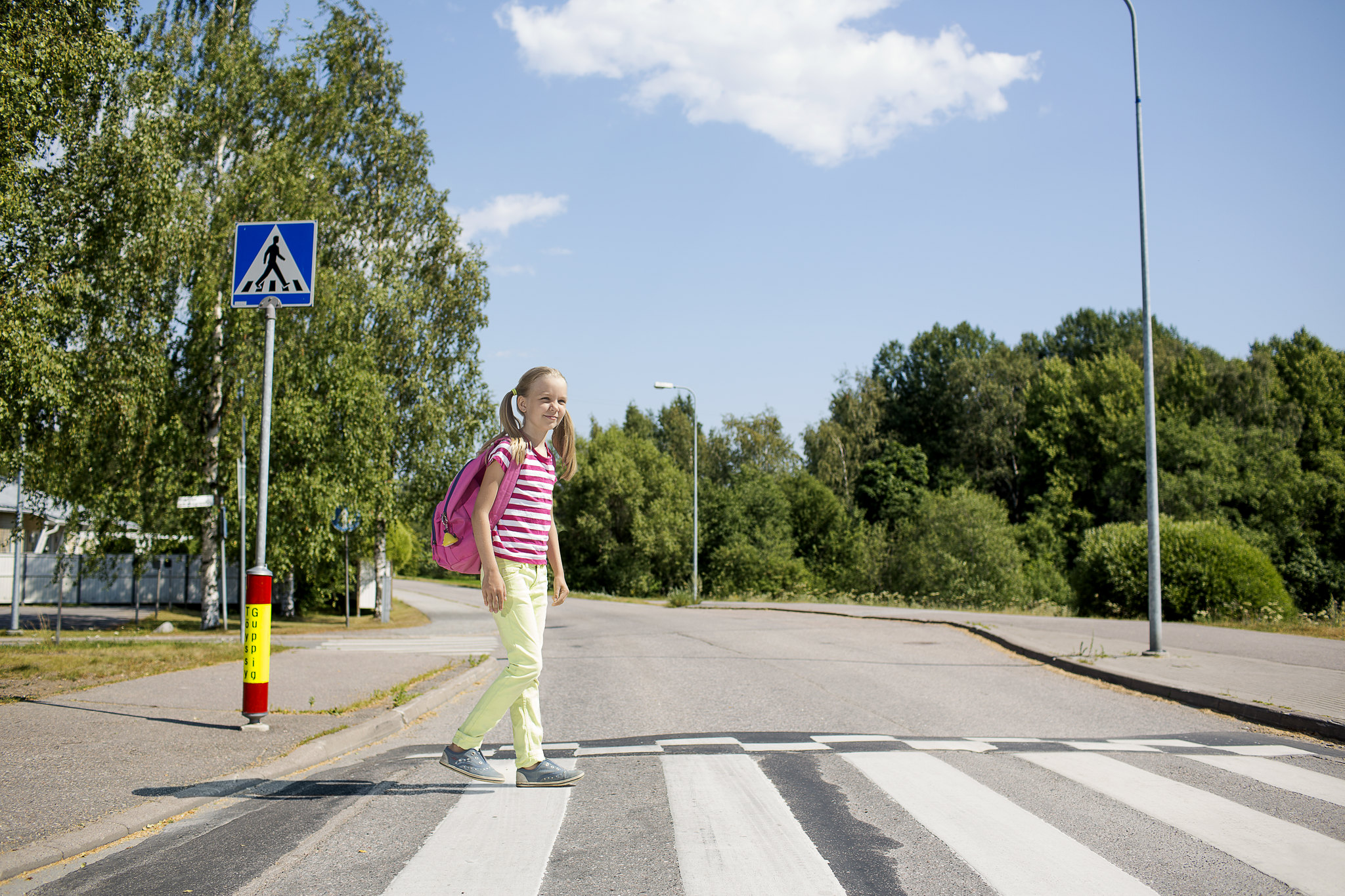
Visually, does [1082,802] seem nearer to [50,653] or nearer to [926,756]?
[926,756]

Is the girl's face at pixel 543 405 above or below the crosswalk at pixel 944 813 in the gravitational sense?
above

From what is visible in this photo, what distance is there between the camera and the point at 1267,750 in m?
6.14

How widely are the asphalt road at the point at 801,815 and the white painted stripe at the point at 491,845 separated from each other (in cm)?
1

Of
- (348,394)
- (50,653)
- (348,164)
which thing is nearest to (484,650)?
(50,653)

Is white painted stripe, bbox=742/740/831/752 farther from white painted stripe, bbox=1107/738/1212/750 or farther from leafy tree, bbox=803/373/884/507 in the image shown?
leafy tree, bbox=803/373/884/507

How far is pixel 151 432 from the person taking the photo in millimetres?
18250

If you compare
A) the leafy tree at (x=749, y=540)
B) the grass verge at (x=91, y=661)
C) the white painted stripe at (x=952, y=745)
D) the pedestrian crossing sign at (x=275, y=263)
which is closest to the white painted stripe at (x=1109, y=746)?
the white painted stripe at (x=952, y=745)

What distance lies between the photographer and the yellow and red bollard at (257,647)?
638 centimetres

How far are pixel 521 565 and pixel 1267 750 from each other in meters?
5.28

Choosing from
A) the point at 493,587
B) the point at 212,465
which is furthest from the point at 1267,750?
the point at 212,465

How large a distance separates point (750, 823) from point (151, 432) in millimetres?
17865

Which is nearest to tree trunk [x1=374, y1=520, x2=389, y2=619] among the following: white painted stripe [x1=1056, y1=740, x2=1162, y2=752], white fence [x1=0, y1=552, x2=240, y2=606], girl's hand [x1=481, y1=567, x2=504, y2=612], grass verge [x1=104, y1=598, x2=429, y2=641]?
grass verge [x1=104, y1=598, x2=429, y2=641]

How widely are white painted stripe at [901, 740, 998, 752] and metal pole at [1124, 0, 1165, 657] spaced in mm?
6250

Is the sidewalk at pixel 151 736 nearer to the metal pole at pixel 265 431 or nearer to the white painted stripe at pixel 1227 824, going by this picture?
the metal pole at pixel 265 431
